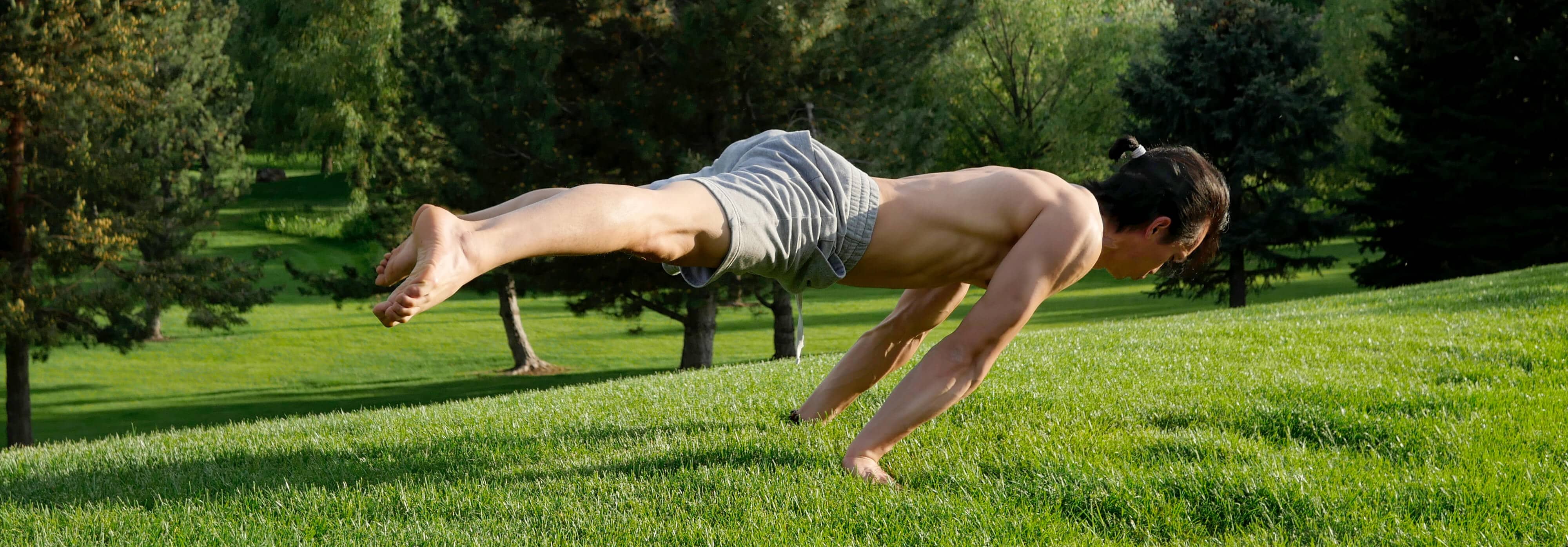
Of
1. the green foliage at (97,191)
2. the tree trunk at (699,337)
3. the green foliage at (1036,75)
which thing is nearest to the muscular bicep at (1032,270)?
the green foliage at (97,191)

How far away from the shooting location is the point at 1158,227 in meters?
3.66

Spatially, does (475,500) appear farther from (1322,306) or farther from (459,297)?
(459,297)

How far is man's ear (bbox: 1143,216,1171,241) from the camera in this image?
3.63m

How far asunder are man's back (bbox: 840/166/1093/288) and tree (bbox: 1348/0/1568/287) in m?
21.5

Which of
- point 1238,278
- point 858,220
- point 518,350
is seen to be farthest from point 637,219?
point 1238,278

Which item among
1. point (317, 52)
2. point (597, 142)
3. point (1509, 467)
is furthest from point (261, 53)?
point (1509, 467)

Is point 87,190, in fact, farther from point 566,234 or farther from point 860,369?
point 566,234

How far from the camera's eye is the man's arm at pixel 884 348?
4.29m

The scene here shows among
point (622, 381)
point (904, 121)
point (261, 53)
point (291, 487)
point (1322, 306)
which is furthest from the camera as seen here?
point (261, 53)

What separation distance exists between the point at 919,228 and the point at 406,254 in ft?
5.24

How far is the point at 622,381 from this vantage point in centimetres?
784

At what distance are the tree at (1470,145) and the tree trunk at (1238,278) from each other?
220 cm

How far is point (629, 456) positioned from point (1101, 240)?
1801mm

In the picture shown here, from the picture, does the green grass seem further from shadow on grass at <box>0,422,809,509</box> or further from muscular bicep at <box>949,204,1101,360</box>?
muscular bicep at <box>949,204,1101,360</box>
